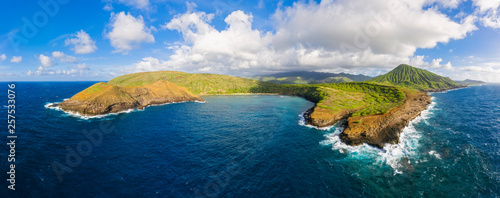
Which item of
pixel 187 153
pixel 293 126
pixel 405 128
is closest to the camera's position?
pixel 187 153

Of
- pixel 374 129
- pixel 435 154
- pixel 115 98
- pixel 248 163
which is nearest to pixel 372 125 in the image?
pixel 374 129

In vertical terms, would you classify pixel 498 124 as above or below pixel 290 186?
above

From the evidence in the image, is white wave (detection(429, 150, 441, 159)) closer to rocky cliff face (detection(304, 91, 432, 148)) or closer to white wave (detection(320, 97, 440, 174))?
white wave (detection(320, 97, 440, 174))

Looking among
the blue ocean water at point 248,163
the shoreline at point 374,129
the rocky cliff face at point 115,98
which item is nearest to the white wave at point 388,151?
the blue ocean water at point 248,163

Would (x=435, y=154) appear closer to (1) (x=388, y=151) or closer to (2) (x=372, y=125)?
(1) (x=388, y=151)

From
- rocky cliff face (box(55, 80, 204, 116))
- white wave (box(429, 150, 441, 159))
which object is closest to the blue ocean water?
white wave (box(429, 150, 441, 159))

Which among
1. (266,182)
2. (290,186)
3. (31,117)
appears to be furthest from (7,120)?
(290,186)

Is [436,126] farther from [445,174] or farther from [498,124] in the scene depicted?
[445,174]
